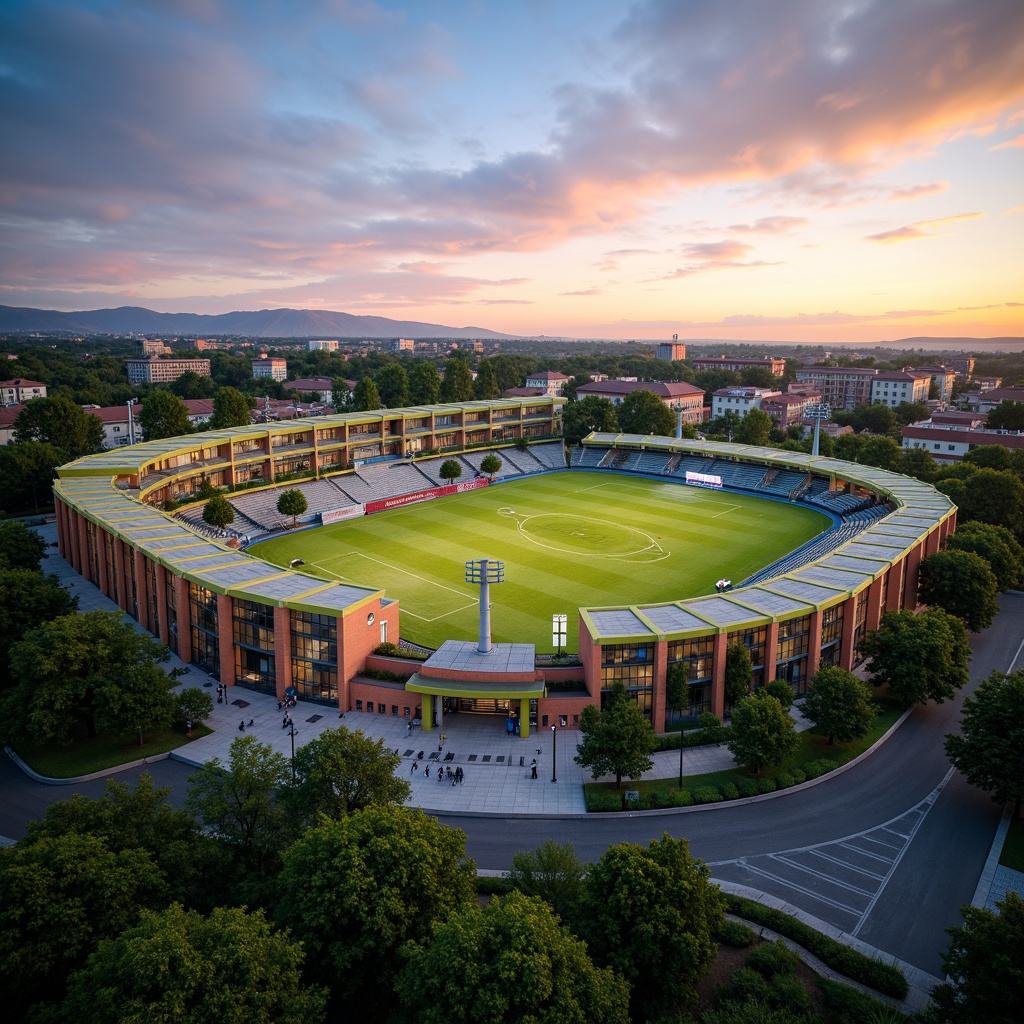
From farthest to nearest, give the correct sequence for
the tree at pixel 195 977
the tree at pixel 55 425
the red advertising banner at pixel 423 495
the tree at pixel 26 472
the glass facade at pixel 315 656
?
1. the tree at pixel 55 425
2. the red advertising banner at pixel 423 495
3. the tree at pixel 26 472
4. the glass facade at pixel 315 656
5. the tree at pixel 195 977

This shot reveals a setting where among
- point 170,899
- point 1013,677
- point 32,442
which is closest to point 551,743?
point 170,899

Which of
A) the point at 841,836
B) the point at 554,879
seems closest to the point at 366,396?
the point at 841,836

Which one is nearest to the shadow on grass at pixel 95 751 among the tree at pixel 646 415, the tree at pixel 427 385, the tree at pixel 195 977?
the tree at pixel 195 977

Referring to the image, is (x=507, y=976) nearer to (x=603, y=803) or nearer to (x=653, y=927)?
(x=653, y=927)

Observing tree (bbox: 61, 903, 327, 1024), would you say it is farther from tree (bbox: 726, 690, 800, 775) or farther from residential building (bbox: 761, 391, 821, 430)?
residential building (bbox: 761, 391, 821, 430)

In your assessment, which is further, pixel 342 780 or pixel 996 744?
pixel 996 744

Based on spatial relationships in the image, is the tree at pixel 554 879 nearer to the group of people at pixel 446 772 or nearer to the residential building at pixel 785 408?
the group of people at pixel 446 772

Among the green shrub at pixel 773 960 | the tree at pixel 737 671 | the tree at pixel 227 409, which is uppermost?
the tree at pixel 227 409
